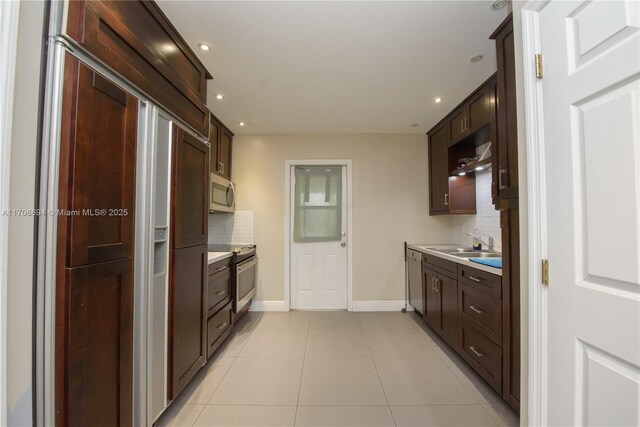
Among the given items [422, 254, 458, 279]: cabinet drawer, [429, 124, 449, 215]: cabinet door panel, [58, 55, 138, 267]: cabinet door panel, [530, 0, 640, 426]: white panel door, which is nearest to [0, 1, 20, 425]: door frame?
[58, 55, 138, 267]: cabinet door panel

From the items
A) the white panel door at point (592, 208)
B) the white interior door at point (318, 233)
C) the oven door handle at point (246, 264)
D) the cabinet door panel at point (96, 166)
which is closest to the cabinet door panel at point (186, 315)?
the cabinet door panel at point (96, 166)

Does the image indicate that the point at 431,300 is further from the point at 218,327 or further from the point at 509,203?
the point at 218,327

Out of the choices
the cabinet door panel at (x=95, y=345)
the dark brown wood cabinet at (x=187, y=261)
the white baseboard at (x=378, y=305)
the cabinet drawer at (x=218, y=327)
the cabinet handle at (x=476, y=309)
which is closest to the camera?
the cabinet door panel at (x=95, y=345)

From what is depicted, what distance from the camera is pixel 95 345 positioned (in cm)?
101

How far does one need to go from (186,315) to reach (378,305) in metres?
2.50

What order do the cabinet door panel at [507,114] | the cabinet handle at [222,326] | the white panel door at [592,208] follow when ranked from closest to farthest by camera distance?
the white panel door at [592,208] < the cabinet door panel at [507,114] < the cabinet handle at [222,326]

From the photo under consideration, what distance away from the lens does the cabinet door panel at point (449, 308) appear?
86.8 inches

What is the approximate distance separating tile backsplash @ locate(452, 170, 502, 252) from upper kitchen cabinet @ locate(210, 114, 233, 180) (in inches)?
118

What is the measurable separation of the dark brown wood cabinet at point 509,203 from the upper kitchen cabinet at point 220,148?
261 cm

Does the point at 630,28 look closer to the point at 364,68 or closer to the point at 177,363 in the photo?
the point at 364,68

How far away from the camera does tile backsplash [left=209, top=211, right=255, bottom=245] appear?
3471 mm

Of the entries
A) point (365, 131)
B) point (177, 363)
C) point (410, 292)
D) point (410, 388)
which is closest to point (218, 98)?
point (365, 131)

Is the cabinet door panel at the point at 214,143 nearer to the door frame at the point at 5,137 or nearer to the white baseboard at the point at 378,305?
the door frame at the point at 5,137

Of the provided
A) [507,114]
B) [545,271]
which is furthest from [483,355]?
[507,114]
